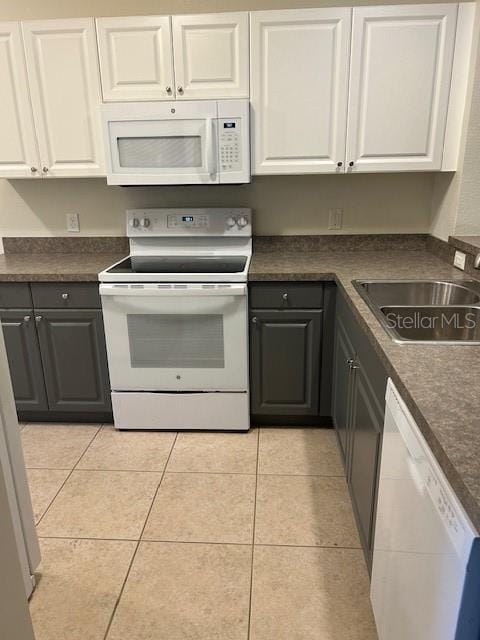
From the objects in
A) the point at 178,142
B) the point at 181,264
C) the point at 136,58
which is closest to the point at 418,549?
the point at 181,264

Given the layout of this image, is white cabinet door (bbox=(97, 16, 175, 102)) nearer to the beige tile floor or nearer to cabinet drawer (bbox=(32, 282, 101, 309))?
cabinet drawer (bbox=(32, 282, 101, 309))

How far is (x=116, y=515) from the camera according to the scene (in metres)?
2.01

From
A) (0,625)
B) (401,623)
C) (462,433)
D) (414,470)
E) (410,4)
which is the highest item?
(410,4)

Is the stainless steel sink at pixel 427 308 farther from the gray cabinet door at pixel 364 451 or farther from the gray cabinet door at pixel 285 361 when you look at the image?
the gray cabinet door at pixel 285 361

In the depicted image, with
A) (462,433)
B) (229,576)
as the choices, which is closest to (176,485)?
(229,576)

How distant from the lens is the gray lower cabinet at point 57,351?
246 centimetres

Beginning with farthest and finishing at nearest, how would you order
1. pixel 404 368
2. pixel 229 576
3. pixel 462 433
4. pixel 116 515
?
1. pixel 116 515
2. pixel 229 576
3. pixel 404 368
4. pixel 462 433

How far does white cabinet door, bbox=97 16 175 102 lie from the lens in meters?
2.30

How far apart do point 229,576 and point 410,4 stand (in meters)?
2.64

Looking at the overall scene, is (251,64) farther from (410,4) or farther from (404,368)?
(404,368)

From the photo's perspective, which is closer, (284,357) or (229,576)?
(229,576)

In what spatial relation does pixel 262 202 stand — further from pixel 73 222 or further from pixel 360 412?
pixel 360 412

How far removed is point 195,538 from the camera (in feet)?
6.17

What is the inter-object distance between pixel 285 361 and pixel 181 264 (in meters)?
0.78
